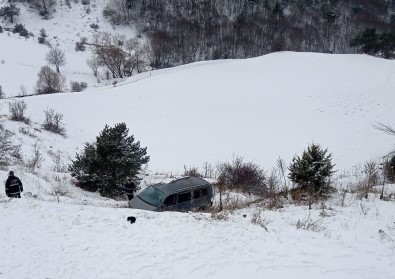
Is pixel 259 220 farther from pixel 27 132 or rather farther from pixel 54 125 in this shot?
pixel 54 125

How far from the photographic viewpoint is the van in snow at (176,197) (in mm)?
11914

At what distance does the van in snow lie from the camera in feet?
39.1

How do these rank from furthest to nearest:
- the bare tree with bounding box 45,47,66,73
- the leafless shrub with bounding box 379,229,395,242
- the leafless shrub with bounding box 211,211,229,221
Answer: the bare tree with bounding box 45,47,66,73 < the leafless shrub with bounding box 211,211,229,221 < the leafless shrub with bounding box 379,229,395,242

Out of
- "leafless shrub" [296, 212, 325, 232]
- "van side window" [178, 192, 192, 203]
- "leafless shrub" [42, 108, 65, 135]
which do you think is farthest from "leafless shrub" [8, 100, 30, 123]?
"leafless shrub" [296, 212, 325, 232]

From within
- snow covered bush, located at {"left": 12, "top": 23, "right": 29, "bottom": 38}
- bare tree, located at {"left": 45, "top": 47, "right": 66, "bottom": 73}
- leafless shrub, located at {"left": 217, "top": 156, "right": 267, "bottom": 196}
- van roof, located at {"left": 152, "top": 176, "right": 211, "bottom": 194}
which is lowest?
van roof, located at {"left": 152, "top": 176, "right": 211, "bottom": 194}

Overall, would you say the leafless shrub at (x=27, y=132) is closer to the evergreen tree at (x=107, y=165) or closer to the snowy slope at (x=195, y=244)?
the evergreen tree at (x=107, y=165)

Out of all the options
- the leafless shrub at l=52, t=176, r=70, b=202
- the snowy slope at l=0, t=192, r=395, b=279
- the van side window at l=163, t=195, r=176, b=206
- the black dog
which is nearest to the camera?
the snowy slope at l=0, t=192, r=395, b=279

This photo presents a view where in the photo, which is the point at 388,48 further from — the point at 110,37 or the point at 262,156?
the point at 110,37

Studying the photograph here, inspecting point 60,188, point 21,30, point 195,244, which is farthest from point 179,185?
point 21,30

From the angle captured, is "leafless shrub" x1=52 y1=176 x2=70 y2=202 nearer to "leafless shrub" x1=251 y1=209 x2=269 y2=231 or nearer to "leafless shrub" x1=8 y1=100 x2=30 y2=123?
"leafless shrub" x1=251 y1=209 x2=269 y2=231

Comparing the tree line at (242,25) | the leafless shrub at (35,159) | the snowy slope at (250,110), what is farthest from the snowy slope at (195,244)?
the tree line at (242,25)

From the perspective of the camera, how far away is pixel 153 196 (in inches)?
482

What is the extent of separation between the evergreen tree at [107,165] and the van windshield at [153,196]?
13.4 feet

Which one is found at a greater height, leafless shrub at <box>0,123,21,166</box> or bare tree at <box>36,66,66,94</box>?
bare tree at <box>36,66,66,94</box>
